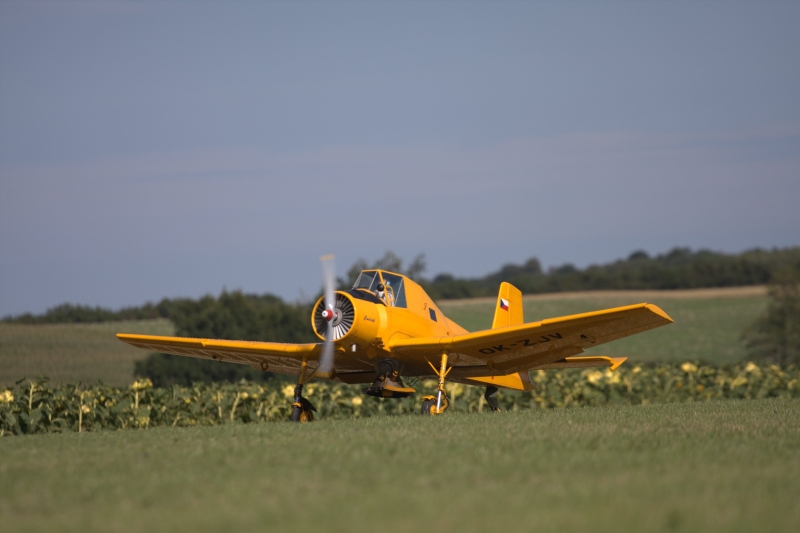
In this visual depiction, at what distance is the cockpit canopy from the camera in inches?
549

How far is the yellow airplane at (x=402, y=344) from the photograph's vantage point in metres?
12.9

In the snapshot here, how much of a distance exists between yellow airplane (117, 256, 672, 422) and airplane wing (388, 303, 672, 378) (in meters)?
0.02

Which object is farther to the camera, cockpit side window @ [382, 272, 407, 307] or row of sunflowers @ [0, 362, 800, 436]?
row of sunflowers @ [0, 362, 800, 436]

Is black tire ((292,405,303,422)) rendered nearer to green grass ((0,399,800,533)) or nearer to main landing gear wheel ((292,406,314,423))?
main landing gear wheel ((292,406,314,423))

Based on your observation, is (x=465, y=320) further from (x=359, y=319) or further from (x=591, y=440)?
(x=591, y=440)

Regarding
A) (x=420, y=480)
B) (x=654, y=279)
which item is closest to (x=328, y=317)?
(x=420, y=480)

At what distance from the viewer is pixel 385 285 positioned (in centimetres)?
1405

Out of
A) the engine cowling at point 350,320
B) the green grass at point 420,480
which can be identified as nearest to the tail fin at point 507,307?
the engine cowling at point 350,320

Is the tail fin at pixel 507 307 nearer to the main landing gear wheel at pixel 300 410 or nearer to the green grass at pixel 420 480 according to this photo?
the main landing gear wheel at pixel 300 410

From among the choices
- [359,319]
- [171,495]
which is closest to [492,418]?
[359,319]

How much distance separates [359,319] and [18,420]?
5.87 m

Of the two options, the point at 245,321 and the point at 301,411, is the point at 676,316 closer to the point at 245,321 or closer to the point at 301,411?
the point at 245,321

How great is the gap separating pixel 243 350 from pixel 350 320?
2.76 m

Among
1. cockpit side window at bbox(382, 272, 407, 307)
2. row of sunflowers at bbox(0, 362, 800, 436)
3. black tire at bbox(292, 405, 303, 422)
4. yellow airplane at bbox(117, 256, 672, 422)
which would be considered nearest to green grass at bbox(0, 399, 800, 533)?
yellow airplane at bbox(117, 256, 672, 422)
